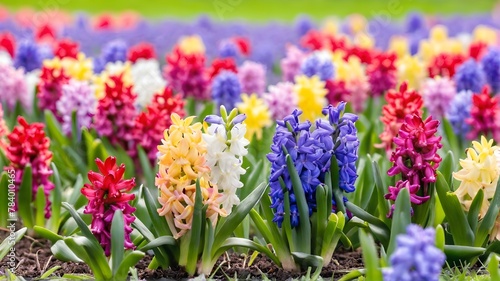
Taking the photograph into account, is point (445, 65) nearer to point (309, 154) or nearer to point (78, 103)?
point (78, 103)

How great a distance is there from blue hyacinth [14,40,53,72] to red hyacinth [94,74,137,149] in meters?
2.49

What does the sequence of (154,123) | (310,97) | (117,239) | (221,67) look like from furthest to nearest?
(221,67) → (310,97) → (154,123) → (117,239)

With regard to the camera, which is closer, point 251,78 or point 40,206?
point 40,206

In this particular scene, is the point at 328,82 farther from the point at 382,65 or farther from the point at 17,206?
the point at 17,206

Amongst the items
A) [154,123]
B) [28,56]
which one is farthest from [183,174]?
[28,56]

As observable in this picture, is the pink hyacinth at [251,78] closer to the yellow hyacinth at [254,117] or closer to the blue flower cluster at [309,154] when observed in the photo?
the yellow hyacinth at [254,117]

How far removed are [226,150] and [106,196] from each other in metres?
0.53

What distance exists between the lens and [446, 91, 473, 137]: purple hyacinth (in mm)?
5562

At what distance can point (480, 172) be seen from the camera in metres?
3.56

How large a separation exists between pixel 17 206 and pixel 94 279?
114 cm

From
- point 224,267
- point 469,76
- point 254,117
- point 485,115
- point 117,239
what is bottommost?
point 224,267

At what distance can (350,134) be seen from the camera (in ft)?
11.7

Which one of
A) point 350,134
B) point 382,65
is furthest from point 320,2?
point 350,134

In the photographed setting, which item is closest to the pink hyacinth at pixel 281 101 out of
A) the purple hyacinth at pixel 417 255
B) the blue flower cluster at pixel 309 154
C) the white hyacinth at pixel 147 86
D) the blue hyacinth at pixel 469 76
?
the white hyacinth at pixel 147 86
